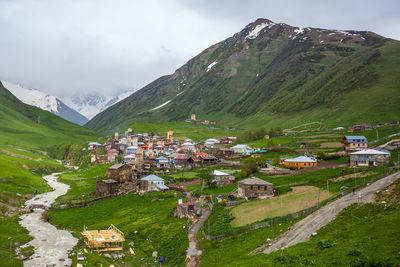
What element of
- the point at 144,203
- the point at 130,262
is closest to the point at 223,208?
the point at 130,262

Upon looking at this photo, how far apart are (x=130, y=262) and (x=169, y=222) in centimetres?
1421

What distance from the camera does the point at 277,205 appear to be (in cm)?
5834

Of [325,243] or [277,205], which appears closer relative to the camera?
[325,243]

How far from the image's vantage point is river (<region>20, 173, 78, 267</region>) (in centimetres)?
5109

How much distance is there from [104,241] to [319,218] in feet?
116

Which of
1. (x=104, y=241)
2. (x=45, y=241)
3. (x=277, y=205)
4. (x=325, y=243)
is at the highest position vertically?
(x=325, y=243)

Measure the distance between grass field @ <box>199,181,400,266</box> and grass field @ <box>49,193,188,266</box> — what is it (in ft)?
25.1

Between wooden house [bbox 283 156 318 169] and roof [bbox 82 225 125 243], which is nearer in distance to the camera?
roof [bbox 82 225 125 243]

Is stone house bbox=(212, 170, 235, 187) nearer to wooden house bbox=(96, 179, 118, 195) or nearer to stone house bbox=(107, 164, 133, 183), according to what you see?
wooden house bbox=(96, 179, 118, 195)

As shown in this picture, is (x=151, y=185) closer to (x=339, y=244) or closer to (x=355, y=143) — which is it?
(x=339, y=244)

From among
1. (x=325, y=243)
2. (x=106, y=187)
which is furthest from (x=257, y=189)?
(x=106, y=187)

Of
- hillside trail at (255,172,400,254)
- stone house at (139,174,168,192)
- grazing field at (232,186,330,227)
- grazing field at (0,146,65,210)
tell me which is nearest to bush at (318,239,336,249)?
hillside trail at (255,172,400,254)

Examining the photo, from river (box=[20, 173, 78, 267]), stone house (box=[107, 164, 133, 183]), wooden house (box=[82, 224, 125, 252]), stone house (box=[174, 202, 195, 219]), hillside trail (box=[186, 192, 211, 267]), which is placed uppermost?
stone house (box=[107, 164, 133, 183])

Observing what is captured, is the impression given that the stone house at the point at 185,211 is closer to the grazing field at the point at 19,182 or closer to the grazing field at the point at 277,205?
the grazing field at the point at 277,205
